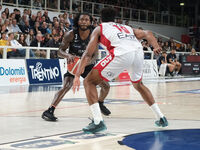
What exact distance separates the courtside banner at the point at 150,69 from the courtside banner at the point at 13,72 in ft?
23.4

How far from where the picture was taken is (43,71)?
15406 mm

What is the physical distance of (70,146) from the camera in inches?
192

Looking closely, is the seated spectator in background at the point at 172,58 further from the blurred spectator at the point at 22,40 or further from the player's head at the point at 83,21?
the player's head at the point at 83,21

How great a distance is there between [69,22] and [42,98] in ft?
41.1

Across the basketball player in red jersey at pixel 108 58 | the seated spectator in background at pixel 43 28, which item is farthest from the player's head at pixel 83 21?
the seated spectator in background at pixel 43 28

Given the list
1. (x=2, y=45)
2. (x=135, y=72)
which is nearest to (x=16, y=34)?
(x=2, y=45)

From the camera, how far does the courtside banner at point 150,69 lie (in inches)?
799

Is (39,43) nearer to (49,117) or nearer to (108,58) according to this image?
(49,117)

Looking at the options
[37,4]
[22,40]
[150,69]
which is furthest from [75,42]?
[37,4]

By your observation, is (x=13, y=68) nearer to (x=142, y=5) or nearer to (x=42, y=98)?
(x=42, y=98)

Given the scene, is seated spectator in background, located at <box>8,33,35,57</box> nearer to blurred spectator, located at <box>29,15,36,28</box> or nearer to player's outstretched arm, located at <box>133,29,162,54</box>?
blurred spectator, located at <box>29,15,36,28</box>

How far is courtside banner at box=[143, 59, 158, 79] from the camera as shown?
66.5 ft

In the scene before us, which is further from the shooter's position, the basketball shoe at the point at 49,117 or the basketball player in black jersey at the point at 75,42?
the basketball player in black jersey at the point at 75,42

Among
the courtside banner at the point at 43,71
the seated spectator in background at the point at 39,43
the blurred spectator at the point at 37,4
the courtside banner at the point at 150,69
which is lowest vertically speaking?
the courtside banner at the point at 150,69
